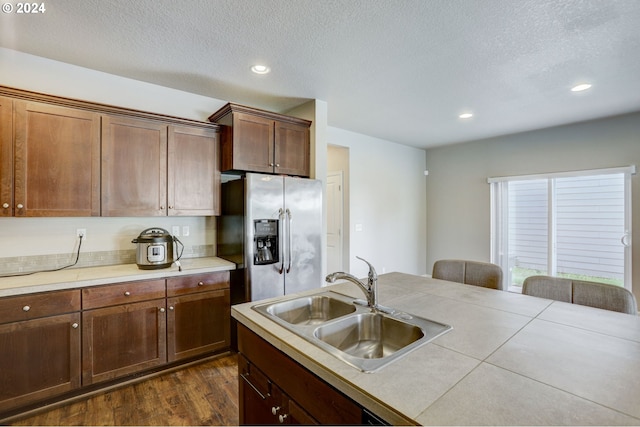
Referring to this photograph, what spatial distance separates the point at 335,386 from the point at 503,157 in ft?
16.6

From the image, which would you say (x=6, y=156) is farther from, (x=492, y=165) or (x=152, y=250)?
(x=492, y=165)

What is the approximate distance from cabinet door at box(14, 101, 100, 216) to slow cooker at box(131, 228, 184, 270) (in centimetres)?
40

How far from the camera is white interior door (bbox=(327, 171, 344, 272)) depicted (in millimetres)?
4673

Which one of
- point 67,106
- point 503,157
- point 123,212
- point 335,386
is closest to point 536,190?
point 503,157

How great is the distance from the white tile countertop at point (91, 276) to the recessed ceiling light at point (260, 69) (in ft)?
5.76

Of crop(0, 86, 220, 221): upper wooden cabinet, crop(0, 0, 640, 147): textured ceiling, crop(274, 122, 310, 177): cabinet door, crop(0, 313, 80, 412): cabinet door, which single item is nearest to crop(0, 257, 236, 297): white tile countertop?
crop(0, 313, 80, 412): cabinet door

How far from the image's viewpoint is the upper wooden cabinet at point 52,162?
2039 mm

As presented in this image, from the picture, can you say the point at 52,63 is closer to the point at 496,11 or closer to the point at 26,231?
the point at 26,231

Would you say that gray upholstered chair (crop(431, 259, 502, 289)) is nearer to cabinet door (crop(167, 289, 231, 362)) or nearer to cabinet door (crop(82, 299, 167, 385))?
cabinet door (crop(167, 289, 231, 362))

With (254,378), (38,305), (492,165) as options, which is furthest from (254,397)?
(492,165)

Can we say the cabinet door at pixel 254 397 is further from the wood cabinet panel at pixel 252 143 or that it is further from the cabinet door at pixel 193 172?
the wood cabinet panel at pixel 252 143

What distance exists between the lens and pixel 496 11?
1.80 metres

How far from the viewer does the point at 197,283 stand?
255 cm

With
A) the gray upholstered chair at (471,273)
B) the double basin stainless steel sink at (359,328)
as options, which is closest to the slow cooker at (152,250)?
the double basin stainless steel sink at (359,328)
